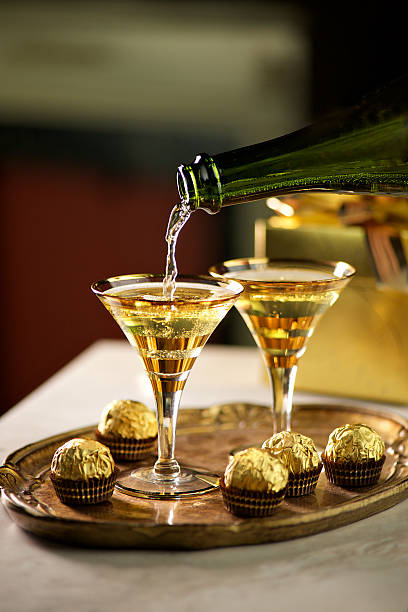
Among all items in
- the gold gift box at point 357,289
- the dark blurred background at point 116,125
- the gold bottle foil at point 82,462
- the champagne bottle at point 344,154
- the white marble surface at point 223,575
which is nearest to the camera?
the white marble surface at point 223,575

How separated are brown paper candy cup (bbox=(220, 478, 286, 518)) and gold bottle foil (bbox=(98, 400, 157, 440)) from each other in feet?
0.49

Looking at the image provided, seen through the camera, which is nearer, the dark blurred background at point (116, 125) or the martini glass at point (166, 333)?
the martini glass at point (166, 333)

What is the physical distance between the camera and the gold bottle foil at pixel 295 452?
0.62 m

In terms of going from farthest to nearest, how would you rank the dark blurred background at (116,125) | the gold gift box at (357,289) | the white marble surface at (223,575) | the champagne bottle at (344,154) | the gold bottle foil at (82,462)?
the dark blurred background at (116,125)
the gold gift box at (357,289)
the champagne bottle at (344,154)
the gold bottle foil at (82,462)
the white marble surface at (223,575)

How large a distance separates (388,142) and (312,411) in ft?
0.98

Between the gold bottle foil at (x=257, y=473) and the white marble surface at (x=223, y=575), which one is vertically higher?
the gold bottle foil at (x=257, y=473)

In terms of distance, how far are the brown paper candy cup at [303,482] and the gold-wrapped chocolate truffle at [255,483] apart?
0.12ft

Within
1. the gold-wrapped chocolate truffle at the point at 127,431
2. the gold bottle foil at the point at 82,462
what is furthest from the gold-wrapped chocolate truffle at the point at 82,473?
the gold-wrapped chocolate truffle at the point at 127,431

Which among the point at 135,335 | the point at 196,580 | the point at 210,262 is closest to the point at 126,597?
the point at 196,580

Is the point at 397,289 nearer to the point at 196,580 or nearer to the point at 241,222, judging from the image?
the point at 196,580

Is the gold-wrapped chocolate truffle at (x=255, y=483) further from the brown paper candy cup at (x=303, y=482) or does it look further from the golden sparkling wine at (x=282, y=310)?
the golden sparkling wine at (x=282, y=310)

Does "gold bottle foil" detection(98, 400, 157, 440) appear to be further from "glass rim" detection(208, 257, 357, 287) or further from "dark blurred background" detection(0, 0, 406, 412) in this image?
"dark blurred background" detection(0, 0, 406, 412)

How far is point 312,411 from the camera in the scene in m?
0.88

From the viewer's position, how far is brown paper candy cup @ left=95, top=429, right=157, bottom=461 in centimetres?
72
